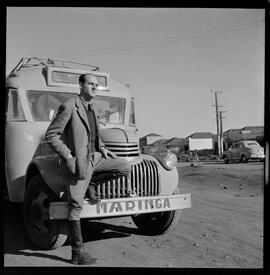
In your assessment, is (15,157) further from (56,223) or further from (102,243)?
(102,243)

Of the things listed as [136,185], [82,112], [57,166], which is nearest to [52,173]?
[57,166]

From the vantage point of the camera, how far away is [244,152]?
17.8 meters

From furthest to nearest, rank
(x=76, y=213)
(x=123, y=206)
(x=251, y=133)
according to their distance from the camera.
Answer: (x=251, y=133), (x=123, y=206), (x=76, y=213)

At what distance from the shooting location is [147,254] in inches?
160

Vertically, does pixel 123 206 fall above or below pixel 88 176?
below

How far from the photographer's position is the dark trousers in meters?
3.57

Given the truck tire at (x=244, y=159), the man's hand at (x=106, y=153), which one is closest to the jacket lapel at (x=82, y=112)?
the man's hand at (x=106, y=153)

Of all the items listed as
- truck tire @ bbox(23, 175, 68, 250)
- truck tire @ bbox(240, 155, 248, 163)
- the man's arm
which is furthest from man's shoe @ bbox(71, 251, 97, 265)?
truck tire @ bbox(240, 155, 248, 163)

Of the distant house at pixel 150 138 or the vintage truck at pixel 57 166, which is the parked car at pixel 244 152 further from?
the vintage truck at pixel 57 166

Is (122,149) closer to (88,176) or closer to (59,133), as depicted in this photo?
(88,176)

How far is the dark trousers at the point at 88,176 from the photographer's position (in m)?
3.57

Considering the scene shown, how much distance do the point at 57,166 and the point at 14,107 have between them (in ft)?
4.00
